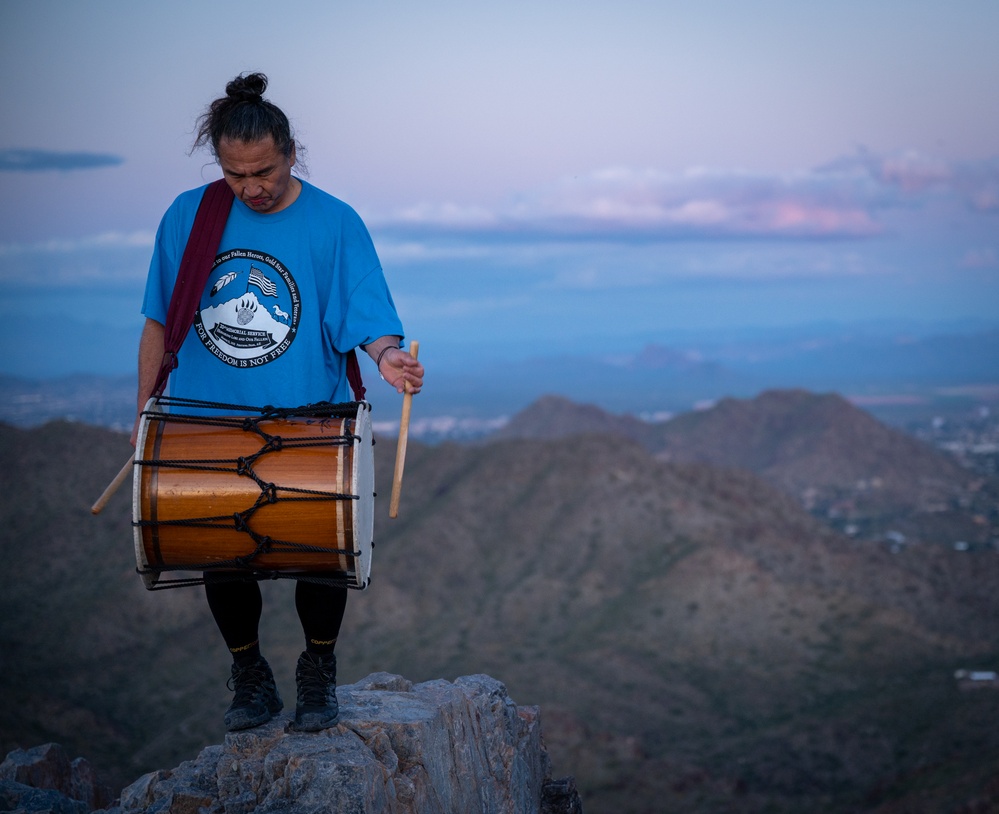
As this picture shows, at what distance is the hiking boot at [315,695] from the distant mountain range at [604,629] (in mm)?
19306

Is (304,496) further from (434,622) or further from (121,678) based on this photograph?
(434,622)

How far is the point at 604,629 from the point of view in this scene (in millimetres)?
36781

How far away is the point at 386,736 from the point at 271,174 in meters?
3.60

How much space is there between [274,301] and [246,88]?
111 centimetres

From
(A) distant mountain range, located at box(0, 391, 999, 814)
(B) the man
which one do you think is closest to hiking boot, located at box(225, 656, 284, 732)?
(B) the man

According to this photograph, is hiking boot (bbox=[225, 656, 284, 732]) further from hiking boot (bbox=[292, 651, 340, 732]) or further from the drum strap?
the drum strap

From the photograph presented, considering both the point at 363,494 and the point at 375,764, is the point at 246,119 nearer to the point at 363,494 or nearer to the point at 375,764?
the point at 363,494

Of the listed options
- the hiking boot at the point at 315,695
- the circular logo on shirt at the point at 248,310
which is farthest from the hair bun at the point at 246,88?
the hiking boot at the point at 315,695

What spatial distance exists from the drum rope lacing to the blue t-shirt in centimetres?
22

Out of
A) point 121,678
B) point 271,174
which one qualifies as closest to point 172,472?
point 271,174

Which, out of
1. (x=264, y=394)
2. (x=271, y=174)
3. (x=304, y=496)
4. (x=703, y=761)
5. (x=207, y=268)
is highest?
(x=271, y=174)

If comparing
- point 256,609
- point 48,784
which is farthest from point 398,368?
point 48,784

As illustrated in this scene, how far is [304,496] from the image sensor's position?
536cm

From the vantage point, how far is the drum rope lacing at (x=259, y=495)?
5.37 meters
